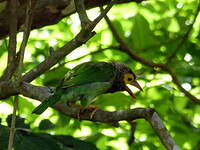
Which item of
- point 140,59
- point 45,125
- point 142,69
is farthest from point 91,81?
point 142,69

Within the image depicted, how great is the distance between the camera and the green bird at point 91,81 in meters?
3.59

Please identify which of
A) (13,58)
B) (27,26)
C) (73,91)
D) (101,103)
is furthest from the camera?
(101,103)

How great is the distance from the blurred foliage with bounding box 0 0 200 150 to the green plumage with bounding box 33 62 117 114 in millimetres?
246

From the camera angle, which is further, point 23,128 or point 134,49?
point 134,49

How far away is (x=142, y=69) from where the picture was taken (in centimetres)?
489

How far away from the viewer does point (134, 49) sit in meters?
4.96

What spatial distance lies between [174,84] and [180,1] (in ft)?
3.53

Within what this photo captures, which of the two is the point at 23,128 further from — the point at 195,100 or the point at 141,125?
the point at 195,100

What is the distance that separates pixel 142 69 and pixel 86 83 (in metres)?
1.27

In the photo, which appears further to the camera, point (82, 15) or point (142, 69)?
point (142, 69)

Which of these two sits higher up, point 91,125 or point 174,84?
point 174,84

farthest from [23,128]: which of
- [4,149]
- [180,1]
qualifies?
[180,1]

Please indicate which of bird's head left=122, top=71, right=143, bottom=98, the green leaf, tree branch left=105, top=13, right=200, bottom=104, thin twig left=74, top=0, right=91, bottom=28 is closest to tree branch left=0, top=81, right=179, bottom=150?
the green leaf

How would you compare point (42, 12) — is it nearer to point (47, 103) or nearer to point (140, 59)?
point (47, 103)
